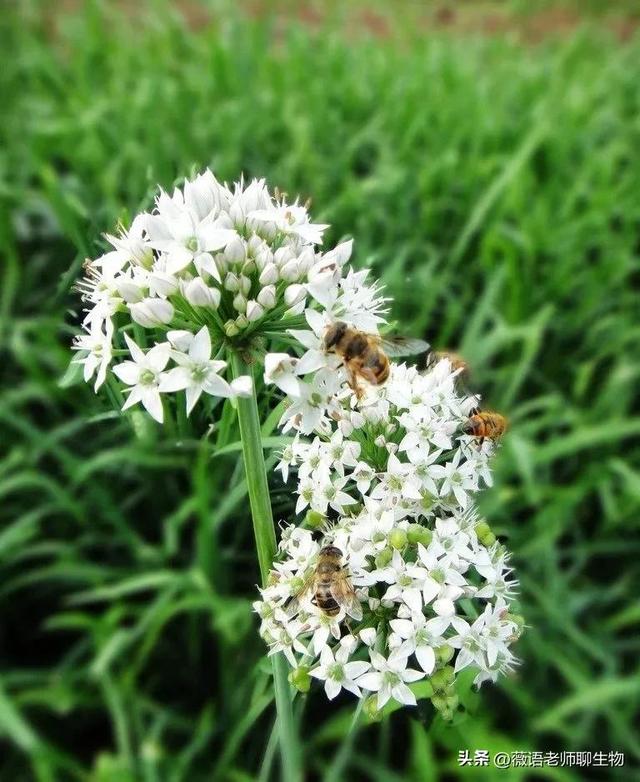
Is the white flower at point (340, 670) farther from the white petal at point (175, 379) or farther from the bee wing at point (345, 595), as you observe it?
the white petal at point (175, 379)

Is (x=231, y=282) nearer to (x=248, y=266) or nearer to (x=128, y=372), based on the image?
(x=248, y=266)

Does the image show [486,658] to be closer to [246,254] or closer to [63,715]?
[246,254]

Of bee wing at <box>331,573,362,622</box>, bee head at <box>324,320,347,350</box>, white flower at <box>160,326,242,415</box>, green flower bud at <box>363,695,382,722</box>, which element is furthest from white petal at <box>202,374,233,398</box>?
green flower bud at <box>363,695,382,722</box>

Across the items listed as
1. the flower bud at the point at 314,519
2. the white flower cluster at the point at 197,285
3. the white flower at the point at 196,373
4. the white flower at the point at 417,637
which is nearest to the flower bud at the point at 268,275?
the white flower cluster at the point at 197,285

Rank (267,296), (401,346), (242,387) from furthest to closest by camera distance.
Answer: (401,346), (267,296), (242,387)

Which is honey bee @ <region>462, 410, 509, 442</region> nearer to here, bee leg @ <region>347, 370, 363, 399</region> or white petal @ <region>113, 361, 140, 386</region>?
bee leg @ <region>347, 370, 363, 399</region>

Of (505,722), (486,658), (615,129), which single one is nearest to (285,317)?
(486,658)

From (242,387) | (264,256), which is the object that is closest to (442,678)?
(242,387)
